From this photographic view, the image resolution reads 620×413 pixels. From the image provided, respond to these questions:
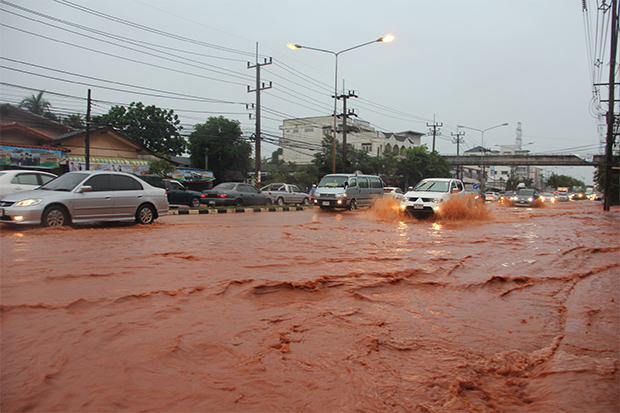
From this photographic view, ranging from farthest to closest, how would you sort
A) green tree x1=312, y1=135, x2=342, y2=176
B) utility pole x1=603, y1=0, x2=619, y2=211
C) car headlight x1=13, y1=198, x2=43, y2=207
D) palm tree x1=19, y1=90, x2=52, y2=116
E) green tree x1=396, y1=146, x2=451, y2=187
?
green tree x1=396, y1=146, x2=451, y2=187 < green tree x1=312, y1=135, x2=342, y2=176 < palm tree x1=19, y1=90, x2=52, y2=116 < utility pole x1=603, y1=0, x2=619, y2=211 < car headlight x1=13, y1=198, x2=43, y2=207

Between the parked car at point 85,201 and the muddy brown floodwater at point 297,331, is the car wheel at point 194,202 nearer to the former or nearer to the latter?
the parked car at point 85,201

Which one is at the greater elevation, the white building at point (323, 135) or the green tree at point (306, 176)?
the white building at point (323, 135)

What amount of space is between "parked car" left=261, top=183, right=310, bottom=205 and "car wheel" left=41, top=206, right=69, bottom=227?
16014 millimetres

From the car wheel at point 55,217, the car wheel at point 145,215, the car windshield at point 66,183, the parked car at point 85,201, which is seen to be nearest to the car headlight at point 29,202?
the parked car at point 85,201

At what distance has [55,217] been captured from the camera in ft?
28.6

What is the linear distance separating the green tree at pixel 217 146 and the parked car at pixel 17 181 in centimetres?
2382

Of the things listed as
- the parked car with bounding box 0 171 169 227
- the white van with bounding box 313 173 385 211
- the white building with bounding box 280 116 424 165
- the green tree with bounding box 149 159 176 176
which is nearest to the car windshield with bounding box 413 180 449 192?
the white van with bounding box 313 173 385 211

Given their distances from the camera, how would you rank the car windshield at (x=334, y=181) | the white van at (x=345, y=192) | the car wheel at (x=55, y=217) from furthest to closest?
the car windshield at (x=334, y=181)
the white van at (x=345, y=192)
the car wheel at (x=55, y=217)

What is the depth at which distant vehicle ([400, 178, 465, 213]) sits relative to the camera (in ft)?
48.0

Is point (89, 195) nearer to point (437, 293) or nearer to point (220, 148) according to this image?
point (437, 293)

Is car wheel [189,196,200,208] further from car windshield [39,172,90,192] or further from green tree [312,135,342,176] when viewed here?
green tree [312,135,342,176]

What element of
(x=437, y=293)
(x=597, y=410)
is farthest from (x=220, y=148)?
(x=597, y=410)

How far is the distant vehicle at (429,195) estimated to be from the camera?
576 inches

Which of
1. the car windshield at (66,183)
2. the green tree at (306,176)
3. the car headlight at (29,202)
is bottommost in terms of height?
the car headlight at (29,202)
